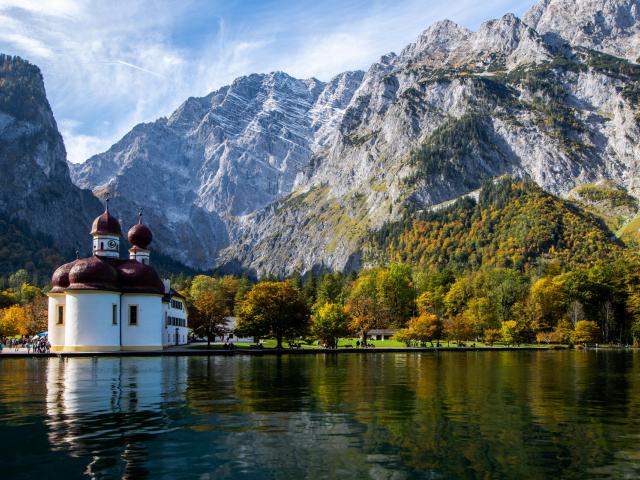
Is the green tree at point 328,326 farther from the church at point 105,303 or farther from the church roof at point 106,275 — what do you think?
the church roof at point 106,275

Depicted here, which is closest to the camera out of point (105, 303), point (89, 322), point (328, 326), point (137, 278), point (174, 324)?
point (89, 322)

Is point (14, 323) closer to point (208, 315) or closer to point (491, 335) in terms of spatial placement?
point (208, 315)

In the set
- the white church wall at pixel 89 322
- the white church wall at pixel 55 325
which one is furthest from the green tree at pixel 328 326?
the white church wall at pixel 55 325

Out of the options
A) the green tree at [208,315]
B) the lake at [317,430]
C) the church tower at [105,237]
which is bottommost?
the lake at [317,430]

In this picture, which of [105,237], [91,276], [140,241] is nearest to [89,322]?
[91,276]

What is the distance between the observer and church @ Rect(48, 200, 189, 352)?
293ft

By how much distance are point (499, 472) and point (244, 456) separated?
749cm

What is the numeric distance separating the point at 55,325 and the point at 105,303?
27.8 feet

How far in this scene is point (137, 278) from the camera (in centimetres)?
9469

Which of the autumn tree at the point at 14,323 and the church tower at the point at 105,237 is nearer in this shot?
the church tower at the point at 105,237

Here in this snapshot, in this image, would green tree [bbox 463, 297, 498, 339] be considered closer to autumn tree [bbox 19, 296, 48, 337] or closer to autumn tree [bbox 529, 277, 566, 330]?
autumn tree [bbox 529, 277, 566, 330]

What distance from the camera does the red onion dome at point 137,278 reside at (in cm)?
9412

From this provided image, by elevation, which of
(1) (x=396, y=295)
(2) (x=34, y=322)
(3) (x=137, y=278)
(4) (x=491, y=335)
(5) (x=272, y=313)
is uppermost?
(3) (x=137, y=278)

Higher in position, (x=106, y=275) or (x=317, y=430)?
(x=106, y=275)
